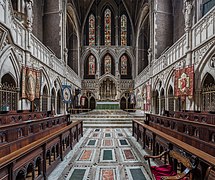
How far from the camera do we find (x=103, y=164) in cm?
437

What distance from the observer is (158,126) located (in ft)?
19.5

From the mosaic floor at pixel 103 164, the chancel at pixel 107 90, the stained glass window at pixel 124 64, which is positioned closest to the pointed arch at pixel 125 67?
the stained glass window at pixel 124 64

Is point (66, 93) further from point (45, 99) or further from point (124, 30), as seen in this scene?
point (124, 30)

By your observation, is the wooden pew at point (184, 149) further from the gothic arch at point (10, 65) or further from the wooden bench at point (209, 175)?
the gothic arch at point (10, 65)

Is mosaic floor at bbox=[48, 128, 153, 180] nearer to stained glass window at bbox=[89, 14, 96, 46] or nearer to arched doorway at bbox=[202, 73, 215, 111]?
arched doorway at bbox=[202, 73, 215, 111]

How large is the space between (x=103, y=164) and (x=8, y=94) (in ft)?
19.6

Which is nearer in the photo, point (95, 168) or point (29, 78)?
point (95, 168)

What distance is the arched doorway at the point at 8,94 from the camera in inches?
306

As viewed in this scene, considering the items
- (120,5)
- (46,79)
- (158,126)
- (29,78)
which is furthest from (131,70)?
(158,126)

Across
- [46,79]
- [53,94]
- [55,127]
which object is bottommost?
[55,127]

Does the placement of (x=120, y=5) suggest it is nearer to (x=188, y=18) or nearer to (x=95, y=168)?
(x=188, y=18)

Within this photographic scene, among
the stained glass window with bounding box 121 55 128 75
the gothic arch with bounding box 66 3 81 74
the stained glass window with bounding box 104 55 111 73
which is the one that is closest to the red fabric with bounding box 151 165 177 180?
the gothic arch with bounding box 66 3 81 74

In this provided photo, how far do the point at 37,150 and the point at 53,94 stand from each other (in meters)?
12.5

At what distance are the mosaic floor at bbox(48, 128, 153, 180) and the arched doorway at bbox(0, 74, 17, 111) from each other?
4.03m
